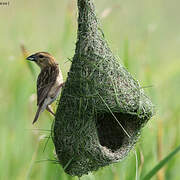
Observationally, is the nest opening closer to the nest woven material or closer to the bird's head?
the nest woven material

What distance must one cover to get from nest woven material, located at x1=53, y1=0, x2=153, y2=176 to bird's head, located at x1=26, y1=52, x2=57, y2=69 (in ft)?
2.06

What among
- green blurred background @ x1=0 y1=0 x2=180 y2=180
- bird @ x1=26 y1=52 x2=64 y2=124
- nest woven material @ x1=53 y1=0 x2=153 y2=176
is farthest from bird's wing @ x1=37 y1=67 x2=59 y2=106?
nest woven material @ x1=53 y1=0 x2=153 y2=176

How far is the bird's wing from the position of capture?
561 centimetres

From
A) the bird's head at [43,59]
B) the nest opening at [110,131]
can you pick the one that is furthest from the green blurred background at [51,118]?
the bird's head at [43,59]

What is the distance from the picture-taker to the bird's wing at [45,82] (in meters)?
5.61

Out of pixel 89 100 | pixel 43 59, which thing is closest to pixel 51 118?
pixel 43 59

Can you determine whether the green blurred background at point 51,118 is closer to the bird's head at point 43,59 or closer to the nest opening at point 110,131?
the nest opening at point 110,131

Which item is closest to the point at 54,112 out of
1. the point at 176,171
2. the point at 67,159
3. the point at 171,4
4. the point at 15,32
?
the point at 67,159

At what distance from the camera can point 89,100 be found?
5.19 meters

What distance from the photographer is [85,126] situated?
5191 mm

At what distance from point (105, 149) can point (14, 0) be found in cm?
1121

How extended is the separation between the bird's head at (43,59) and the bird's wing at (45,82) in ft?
0.17

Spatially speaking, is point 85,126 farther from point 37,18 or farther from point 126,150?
point 37,18

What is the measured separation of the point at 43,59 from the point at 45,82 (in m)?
0.26
